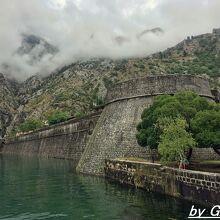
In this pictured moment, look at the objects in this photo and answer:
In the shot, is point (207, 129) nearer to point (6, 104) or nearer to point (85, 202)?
point (85, 202)

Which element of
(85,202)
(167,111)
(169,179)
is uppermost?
(167,111)

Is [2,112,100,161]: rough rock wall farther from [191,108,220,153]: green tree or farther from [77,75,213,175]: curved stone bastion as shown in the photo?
[191,108,220,153]: green tree

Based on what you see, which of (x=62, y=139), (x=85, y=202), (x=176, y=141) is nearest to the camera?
(x=85, y=202)

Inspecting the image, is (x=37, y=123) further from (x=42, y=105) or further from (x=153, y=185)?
(x=153, y=185)

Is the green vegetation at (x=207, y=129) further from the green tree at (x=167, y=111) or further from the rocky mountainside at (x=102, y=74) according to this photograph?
the rocky mountainside at (x=102, y=74)

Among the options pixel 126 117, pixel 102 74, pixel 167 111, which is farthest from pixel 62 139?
pixel 102 74

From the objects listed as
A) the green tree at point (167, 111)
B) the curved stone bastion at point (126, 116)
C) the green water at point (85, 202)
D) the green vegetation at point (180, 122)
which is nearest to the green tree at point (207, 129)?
the green vegetation at point (180, 122)

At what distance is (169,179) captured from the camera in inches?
876

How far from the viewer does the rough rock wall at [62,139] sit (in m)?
61.8

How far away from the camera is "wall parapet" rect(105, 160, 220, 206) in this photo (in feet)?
59.3

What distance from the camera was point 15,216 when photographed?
63.3 feet

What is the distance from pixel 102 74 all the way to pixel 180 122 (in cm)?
11106

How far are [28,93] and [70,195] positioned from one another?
545 feet

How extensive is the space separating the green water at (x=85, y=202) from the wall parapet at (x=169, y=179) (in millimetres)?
673
